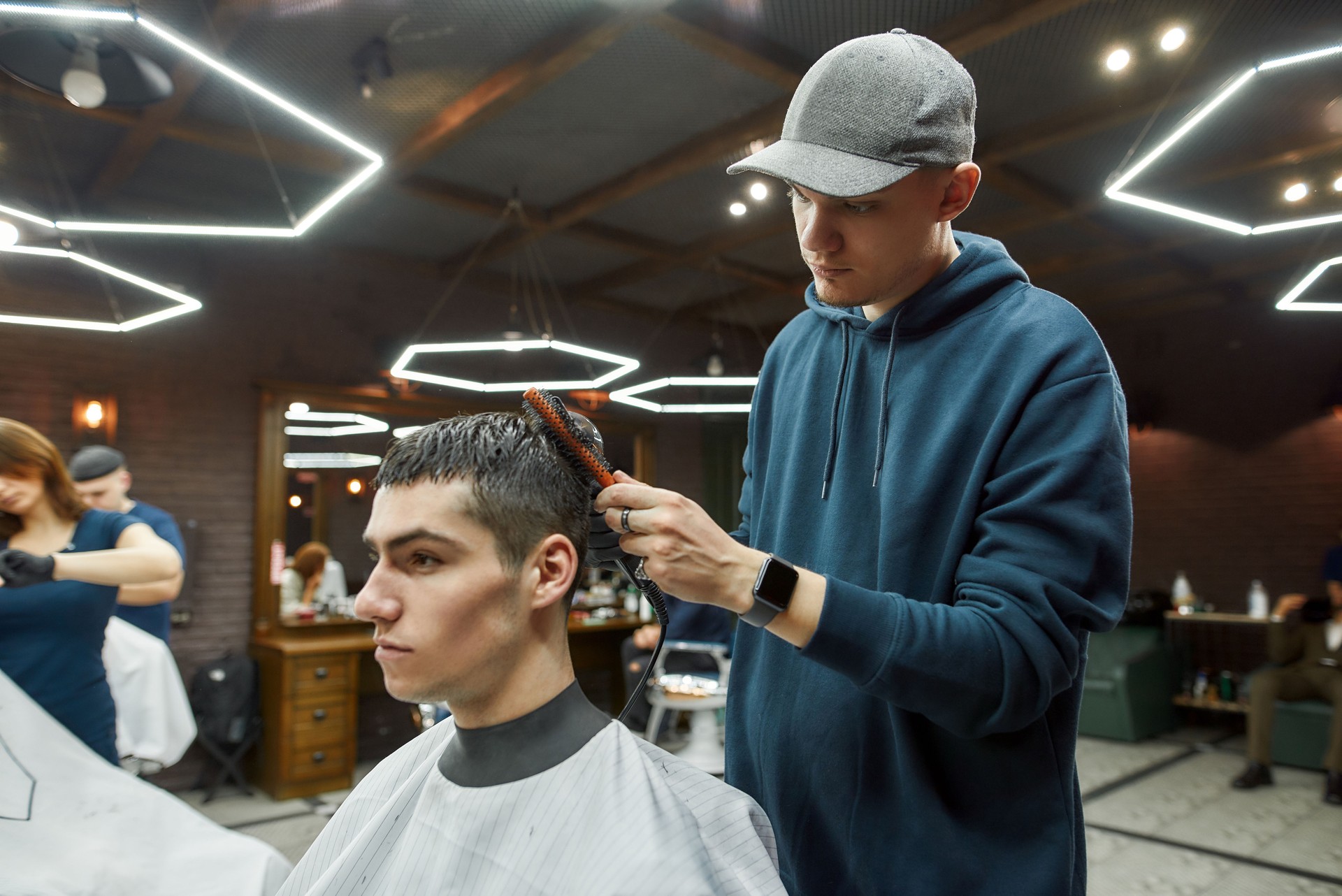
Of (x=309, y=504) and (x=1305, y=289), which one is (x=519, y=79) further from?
(x=1305, y=289)

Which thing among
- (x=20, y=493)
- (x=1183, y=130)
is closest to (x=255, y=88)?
(x=20, y=493)

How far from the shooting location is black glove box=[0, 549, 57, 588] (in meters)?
2.02

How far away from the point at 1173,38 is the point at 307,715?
5507 millimetres

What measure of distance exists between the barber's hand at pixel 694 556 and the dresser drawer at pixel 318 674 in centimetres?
489

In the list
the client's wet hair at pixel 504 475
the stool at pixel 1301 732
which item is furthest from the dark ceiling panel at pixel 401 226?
the stool at pixel 1301 732

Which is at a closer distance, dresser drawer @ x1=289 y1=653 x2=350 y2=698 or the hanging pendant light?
the hanging pendant light

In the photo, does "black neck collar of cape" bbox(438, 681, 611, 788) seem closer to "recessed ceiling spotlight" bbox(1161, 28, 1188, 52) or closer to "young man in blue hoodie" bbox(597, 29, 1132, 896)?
"young man in blue hoodie" bbox(597, 29, 1132, 896)

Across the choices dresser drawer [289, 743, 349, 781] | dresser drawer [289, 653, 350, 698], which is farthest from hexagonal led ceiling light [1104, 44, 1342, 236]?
dresser drawer [289, 743, 349, 781]

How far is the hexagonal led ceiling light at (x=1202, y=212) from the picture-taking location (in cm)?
255

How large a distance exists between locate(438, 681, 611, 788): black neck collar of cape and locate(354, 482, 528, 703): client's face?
0.06m

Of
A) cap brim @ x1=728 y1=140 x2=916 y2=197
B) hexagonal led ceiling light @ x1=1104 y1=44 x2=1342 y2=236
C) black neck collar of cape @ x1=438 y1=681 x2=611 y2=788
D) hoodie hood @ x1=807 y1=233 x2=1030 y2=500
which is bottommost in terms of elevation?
black neck collar of cape @ x1=438 y1=681 x2=611 y2=788

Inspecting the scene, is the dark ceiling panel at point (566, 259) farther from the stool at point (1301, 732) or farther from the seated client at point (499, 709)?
the stool at point (1301, 732)

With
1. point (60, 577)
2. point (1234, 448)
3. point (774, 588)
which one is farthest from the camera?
point (1234, 448)

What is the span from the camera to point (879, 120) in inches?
34.2
